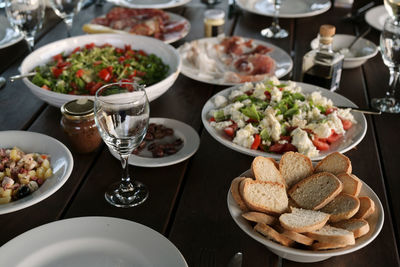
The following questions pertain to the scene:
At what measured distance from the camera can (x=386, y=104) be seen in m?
1.77

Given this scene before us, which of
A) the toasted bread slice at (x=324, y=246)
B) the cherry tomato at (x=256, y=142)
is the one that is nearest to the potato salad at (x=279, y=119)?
the cherry tomato at (x=256, y=142)

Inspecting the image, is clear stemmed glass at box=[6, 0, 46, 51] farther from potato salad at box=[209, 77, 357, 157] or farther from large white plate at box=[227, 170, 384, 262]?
large white plate at box=[227, 170, 384, 262]

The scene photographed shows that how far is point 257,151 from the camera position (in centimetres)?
135

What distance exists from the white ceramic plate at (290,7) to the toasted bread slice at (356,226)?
1.73 metres

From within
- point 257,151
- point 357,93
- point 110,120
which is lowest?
point 357,93

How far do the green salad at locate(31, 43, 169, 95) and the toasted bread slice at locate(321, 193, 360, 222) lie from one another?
96 cm

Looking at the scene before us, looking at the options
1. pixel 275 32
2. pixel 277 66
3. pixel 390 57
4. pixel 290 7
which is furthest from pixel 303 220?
pixel 290 7

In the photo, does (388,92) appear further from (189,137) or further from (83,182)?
(83,182)

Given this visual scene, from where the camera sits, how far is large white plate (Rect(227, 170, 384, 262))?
0.94 meters

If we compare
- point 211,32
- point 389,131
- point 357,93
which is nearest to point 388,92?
point 357,93

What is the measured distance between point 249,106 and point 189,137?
0.74 ft

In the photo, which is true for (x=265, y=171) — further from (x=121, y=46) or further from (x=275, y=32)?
(x=275, y=32)

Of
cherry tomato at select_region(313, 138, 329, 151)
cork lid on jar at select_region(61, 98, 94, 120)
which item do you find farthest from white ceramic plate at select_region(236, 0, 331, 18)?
cork lid on jar at select_region(61, 98, 94, 120)

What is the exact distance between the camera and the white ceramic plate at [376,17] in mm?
2410
